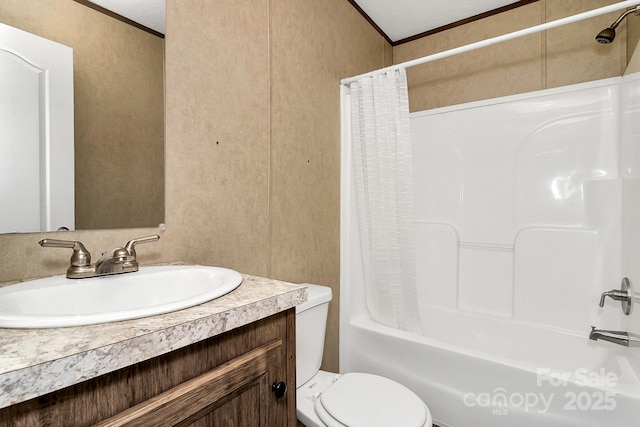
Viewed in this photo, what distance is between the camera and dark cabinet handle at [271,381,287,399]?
0.76m

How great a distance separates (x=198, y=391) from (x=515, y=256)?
202cm

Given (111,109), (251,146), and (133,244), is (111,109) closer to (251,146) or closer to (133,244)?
(133,244)

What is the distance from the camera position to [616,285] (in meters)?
1.75

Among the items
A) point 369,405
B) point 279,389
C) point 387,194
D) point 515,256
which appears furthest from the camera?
point 515,256

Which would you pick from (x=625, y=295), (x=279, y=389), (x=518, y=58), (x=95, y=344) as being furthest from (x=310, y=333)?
(x=518, y=58)

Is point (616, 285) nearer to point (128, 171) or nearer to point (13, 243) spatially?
point (128, 171)

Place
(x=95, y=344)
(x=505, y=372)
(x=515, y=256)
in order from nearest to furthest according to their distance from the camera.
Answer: (x=95, y=344), (x=505, y=372), (x=515, y=256)

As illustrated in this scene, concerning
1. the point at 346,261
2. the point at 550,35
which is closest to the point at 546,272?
the point at 346,261

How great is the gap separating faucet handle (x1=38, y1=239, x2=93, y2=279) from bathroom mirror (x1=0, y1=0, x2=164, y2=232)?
0.30ft

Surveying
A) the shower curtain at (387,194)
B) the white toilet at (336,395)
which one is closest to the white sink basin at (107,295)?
the white toilet at (336,395)

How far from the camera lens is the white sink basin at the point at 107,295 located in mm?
528

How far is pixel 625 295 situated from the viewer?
1.56m

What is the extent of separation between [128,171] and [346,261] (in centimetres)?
134

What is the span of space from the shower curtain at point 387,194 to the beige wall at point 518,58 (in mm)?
806
